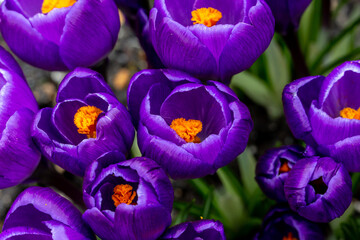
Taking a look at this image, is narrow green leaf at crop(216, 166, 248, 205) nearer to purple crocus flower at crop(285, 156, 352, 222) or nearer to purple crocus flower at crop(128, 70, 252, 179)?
purple crocus flower at crop(128, 70, 252, 179)

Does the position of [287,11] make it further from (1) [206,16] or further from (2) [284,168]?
(2) [284,168]

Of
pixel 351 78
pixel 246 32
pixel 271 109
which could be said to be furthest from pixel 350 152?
pixel 271 109

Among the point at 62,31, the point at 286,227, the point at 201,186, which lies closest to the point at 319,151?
the point at 286,227

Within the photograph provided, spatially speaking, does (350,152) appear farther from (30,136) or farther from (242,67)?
(30,136)

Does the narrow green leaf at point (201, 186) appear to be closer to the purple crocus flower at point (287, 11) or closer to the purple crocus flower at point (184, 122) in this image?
the purple crocus flower at point (184, 122)

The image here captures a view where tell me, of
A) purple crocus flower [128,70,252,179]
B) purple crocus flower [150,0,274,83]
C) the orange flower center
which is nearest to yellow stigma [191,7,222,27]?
purple crocus flower [150,0,274,83]

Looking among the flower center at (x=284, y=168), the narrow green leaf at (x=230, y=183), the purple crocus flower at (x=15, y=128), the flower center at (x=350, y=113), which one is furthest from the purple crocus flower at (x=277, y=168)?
the purple crocus flower at (x=15, y=128)
